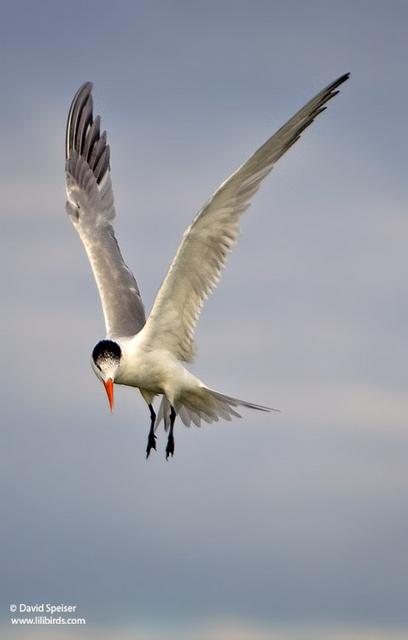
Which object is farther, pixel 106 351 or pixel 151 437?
pixel 151 437

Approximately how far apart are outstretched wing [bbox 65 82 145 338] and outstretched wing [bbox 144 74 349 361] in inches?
28.7

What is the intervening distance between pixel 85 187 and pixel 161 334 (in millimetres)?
3892

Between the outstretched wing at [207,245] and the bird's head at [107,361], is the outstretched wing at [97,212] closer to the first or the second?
the outstretched wing at [207,245]

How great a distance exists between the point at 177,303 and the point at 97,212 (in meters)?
3.44

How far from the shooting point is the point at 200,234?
40.9 ft

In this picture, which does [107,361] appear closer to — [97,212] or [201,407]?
[201,407]

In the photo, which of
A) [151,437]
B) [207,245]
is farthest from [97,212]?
[207,245]

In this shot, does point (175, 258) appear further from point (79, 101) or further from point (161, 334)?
point (79, 101)

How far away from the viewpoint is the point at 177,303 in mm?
13047

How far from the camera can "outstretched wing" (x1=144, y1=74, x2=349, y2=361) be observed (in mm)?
11930

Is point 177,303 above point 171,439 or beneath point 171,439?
above

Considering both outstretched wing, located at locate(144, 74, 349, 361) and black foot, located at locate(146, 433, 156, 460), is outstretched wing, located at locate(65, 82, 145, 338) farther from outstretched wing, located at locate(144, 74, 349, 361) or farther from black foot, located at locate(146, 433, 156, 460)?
black foot, located at locate(146, 433, 156, 460)

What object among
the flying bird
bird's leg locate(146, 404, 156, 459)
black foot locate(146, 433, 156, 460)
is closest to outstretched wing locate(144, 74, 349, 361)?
the flying bird

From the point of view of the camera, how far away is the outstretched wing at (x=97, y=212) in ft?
47.0
